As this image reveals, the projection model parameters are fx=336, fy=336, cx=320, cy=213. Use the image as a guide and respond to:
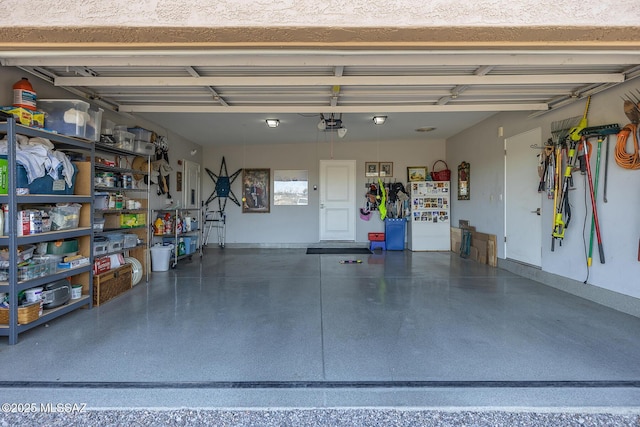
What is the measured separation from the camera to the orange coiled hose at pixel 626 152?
3199 millimetres

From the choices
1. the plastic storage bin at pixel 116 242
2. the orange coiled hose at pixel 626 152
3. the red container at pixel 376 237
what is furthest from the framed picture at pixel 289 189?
the orange coiled hose at pixel 626 152

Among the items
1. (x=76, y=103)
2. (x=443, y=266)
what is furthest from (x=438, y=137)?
(x=76, y=103)

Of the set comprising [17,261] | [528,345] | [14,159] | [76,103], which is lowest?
[528,345]

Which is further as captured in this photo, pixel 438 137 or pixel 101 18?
pixel 438 137

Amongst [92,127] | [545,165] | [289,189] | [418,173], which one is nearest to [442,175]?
[418,173]

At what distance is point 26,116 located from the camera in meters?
2.90

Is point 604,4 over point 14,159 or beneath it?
over

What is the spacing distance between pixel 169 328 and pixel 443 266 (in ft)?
14.8

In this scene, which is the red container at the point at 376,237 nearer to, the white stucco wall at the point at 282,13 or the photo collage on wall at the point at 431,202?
the photo collage on wall at the point at 431,202

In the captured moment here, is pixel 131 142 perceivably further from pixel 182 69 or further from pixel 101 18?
pixel 101 18

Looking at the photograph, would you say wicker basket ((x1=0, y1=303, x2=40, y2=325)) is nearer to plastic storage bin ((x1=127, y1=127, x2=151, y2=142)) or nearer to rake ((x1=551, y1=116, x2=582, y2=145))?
plastic storage bin ((x1=127, y1=127, x2=151, y2=142))

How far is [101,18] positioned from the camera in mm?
1890

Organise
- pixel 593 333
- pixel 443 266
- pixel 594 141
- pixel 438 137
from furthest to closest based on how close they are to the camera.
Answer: pixel 438 137, pixel 443 266, pixel 594 141, pixel 593 333

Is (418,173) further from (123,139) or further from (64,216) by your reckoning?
(64,216)
